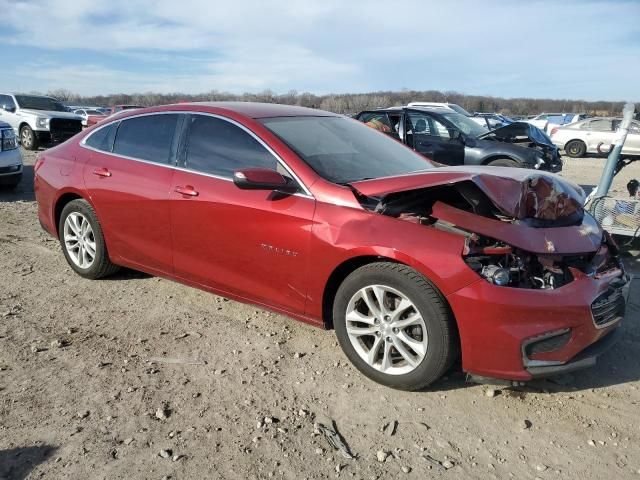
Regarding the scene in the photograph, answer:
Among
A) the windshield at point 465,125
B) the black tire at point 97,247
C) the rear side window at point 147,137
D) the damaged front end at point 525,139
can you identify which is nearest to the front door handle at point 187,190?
the rear side window at point 147,137

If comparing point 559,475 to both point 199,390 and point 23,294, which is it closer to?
point 199,390

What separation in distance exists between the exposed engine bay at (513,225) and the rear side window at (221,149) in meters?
0.86

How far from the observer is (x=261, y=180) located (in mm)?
3273

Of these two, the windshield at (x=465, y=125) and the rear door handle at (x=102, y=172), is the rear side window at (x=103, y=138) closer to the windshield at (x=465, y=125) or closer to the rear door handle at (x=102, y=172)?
the rear door handle at (x=102, y=172)

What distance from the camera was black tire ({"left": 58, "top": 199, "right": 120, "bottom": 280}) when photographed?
4591mm

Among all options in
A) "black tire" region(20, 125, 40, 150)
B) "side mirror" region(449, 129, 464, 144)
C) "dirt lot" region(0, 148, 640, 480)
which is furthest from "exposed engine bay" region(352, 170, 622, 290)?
"black tire" region(20, 125, 40, 150)

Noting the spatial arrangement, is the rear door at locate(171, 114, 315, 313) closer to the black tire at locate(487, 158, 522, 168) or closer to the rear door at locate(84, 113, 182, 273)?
the rear door at locate(84, 113, 182, 273)

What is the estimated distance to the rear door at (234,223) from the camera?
3.38 m

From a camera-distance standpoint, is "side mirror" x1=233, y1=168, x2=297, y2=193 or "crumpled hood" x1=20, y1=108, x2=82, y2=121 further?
"crumpled hood" x1=20, y1=108, x2=82, y2=121

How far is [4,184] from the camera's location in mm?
8656

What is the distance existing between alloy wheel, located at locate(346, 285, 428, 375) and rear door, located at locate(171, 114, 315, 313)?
42 centimetres

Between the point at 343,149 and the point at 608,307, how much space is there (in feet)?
6.52

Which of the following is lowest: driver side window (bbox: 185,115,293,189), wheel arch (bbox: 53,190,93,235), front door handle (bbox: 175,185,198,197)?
wheel arch (bbox: 53,190,93,235)

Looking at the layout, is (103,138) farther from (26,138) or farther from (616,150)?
(26,138)
